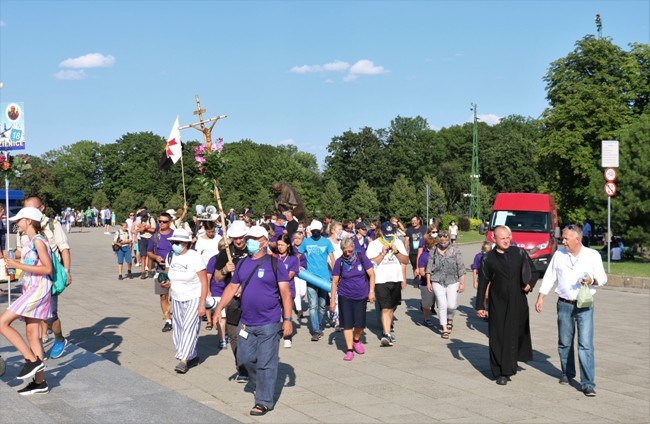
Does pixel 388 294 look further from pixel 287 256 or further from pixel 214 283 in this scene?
pixel 214 283

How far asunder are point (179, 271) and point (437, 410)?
3.66 meters

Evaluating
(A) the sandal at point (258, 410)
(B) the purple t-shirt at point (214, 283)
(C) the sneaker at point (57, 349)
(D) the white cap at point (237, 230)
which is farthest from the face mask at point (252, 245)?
(C) the sneaker at point (57, 349)

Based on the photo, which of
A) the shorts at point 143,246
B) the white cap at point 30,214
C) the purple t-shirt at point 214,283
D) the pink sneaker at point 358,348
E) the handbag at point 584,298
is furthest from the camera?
the shorts at point 143,246

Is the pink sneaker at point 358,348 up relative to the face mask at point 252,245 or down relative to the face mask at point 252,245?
down

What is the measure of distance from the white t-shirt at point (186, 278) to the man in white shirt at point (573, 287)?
168 inches

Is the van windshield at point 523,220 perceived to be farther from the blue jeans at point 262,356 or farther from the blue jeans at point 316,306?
the blue jeans at point 262,356

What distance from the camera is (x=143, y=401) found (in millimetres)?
7488

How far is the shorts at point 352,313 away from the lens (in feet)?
36.4

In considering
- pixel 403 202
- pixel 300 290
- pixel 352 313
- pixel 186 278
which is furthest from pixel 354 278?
pixel 403 202

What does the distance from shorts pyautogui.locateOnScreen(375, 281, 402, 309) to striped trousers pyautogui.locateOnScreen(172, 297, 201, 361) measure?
3499 mm

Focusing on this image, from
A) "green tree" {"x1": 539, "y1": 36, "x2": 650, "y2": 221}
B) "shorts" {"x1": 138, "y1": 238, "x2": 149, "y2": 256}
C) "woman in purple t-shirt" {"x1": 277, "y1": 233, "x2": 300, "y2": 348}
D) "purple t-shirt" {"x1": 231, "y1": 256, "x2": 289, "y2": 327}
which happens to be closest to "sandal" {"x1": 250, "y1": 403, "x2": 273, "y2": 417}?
"purple t-shirt" {"x1": 231, "y1": 256, "x2": 289, "y2": 327}

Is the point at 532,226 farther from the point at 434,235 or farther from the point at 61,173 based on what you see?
the point at 61,173

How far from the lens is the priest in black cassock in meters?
9.43

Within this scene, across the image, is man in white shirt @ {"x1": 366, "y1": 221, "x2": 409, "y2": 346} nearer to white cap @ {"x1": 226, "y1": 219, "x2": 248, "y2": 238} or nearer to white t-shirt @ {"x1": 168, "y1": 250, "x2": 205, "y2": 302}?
white t-shirt @ {"x1": 168, "y1": 250, "x2": 205, "y2": 302}
